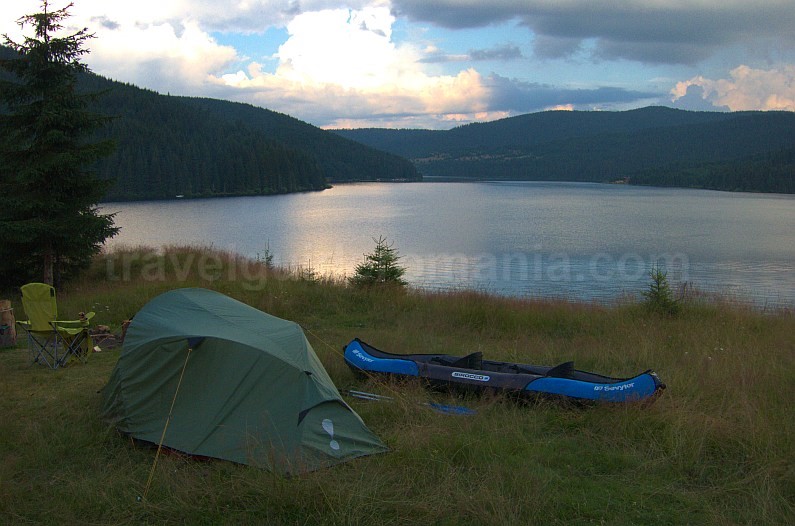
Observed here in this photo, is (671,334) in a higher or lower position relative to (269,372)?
lower

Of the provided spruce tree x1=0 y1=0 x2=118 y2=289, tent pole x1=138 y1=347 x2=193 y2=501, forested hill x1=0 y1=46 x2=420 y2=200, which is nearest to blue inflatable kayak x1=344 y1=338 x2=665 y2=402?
tent pole x1=138 y1=347 x2=193 y2=501

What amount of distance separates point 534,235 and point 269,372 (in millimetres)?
31932

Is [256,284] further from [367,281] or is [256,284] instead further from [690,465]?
[690,465]

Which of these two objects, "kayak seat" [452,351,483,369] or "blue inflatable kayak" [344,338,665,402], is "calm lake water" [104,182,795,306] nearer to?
"blue inflatable kayak" [344,338,665,402]

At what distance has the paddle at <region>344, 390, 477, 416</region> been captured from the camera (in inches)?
231

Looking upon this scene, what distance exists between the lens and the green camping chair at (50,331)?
26.7ft

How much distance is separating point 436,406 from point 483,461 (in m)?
1.46

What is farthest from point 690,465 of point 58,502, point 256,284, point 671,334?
point 256,284

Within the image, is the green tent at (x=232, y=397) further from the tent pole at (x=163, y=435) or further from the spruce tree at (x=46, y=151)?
the spruce tree at (x=46, y=151)

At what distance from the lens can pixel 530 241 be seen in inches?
1299

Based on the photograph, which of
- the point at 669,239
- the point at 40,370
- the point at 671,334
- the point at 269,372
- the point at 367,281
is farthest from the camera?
the point at 669,239

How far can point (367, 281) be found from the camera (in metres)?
13.9

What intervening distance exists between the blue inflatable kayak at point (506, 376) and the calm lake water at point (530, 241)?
33.9 feet

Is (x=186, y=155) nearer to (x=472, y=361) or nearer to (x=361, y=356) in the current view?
(x=361, y=356)
